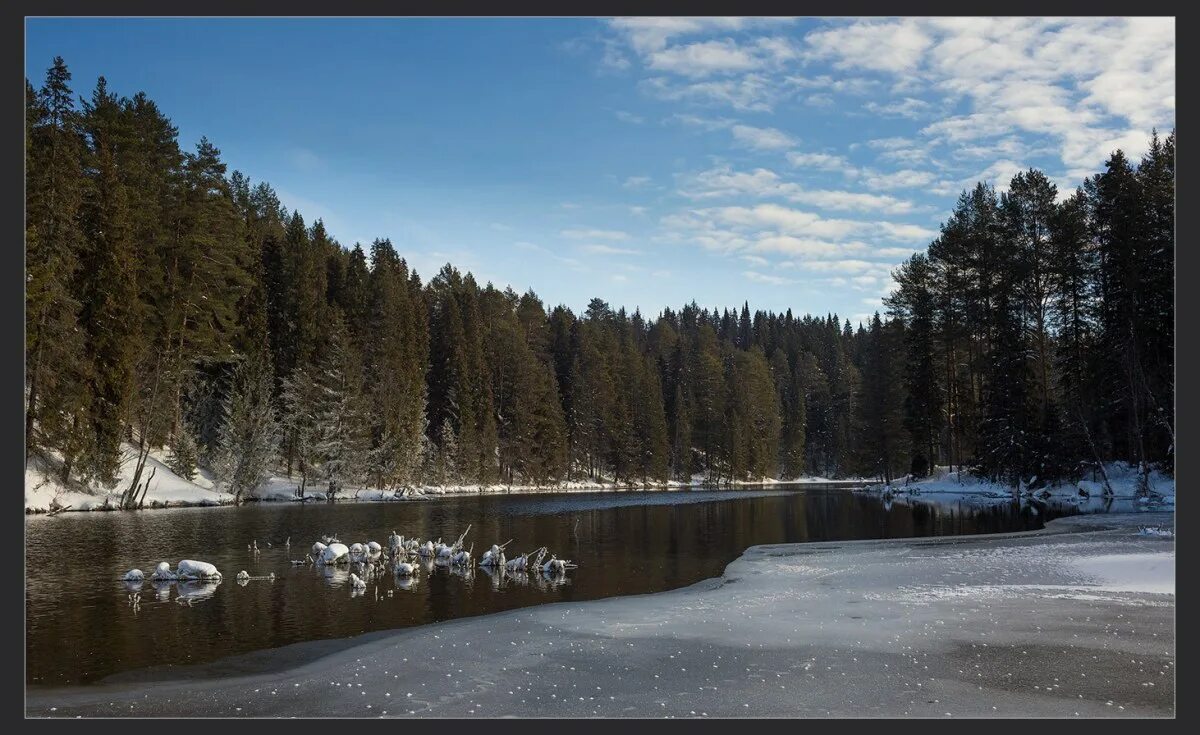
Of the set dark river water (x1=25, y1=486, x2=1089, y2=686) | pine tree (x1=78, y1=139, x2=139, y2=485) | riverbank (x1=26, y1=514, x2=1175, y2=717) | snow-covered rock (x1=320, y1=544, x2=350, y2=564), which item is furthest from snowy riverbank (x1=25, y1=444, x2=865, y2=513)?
riverbank (x1=26, y1=514, x2=1175, y2=717)

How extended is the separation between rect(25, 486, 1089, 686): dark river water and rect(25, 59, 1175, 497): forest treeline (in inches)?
285

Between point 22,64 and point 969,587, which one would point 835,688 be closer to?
point 969,587

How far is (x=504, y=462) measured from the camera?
263 ft

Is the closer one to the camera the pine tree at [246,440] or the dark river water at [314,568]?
the dark river water at [314,568]

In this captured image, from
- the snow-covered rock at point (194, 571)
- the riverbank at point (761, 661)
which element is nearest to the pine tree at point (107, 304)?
the snow-covered rock at point (194, 571)

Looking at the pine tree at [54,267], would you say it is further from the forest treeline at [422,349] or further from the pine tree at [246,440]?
the pine tree at [246,440]

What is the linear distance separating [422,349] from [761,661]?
64.1 m

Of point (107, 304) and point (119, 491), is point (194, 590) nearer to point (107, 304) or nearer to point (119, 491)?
point (119, 491)

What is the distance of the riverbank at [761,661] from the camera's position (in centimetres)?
863

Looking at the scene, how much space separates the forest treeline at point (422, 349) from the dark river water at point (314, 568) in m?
7.24

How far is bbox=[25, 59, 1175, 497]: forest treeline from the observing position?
3838 centimetres

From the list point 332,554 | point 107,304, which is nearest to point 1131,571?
point 332,554

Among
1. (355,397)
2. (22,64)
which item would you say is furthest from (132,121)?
(22,64)

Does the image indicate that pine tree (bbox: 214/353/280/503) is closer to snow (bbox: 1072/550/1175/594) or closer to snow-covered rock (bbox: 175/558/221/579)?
snow-covered rock (bbox: 175/558/221/579)
